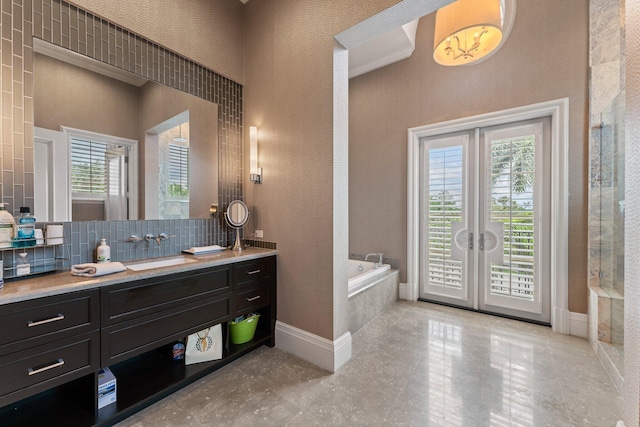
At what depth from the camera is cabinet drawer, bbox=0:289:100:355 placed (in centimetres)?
115

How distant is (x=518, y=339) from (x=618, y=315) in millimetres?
735

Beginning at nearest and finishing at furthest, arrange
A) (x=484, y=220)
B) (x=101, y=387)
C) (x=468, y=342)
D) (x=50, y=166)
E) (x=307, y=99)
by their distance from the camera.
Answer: (x=101, y=387), (x=50, y=166), (x=307, y=99), (x=468, y=342), (x=484, y=220)

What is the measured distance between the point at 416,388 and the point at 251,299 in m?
1.36

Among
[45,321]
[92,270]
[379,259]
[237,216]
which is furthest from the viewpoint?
[379,259]

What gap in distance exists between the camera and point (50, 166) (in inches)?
64.1

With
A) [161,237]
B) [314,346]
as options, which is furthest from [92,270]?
[314,346]

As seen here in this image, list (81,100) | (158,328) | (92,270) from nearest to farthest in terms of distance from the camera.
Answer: (92,270)
(158,328)
(81,100)

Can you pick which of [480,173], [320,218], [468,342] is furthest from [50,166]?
[480,173]

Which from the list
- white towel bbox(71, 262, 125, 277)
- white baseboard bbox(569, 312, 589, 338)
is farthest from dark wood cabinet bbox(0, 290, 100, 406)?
white baseboard bbox(569, 312, 589, 338)

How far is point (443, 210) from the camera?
330 cm

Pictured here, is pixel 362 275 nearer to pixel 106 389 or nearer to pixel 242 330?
pixel 242 330

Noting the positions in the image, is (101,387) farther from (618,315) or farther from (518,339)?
(618,315)

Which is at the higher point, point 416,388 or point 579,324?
point 579,324

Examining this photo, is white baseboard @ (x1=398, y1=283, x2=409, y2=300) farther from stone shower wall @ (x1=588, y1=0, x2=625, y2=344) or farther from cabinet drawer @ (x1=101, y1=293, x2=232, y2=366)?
cabinet drawer @ (x1=101, y1=293, x2=232, y2=366)
